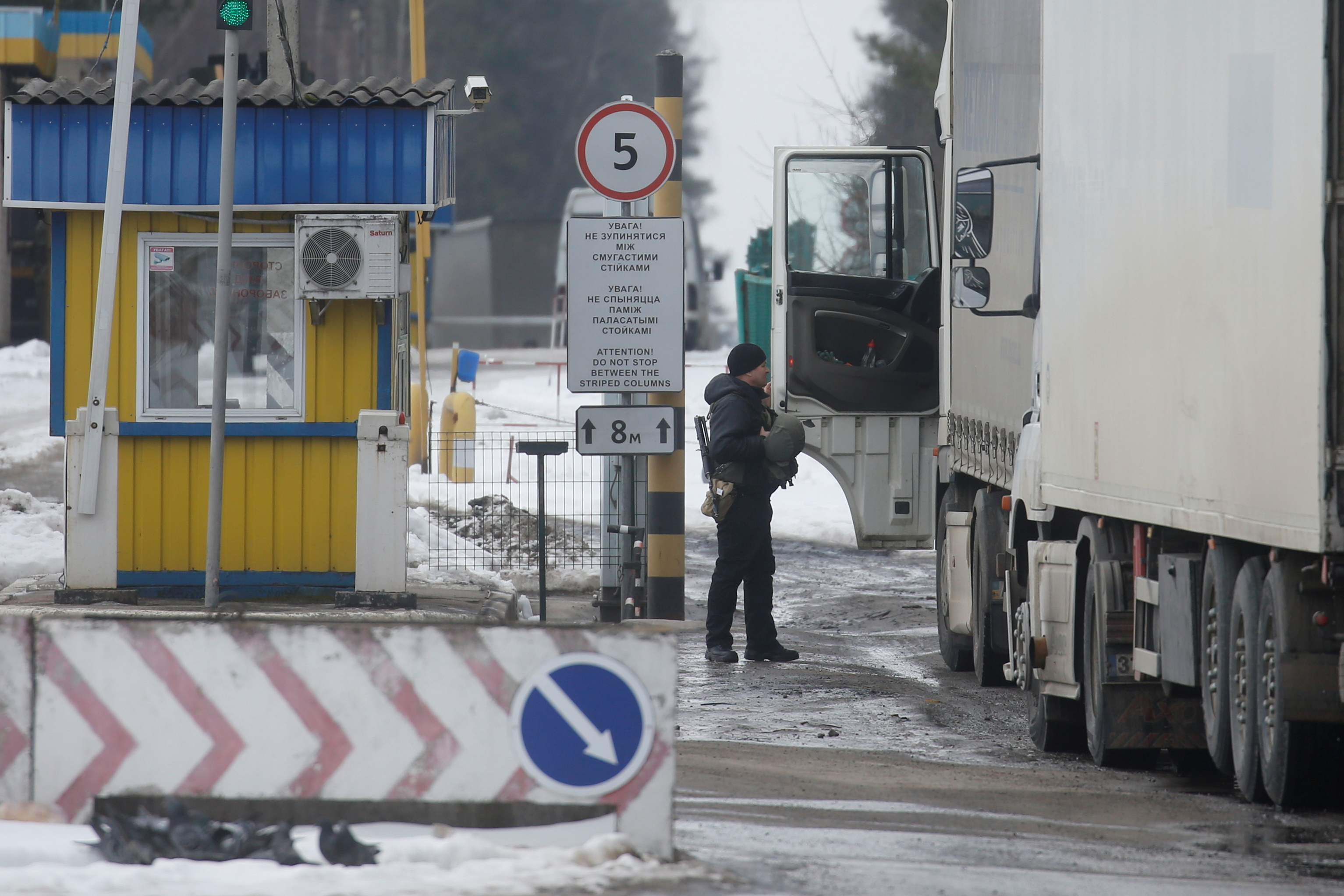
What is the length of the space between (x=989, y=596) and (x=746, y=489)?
171 cm

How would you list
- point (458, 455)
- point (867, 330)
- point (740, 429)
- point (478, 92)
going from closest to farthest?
point (740, 429) → point (867, 330) → point (478, 92) → point (458, 455)

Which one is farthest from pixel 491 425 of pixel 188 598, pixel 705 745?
pixel 705 745

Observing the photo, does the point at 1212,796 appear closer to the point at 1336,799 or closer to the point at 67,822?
the point at 1336,799

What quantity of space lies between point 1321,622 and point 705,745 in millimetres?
2921

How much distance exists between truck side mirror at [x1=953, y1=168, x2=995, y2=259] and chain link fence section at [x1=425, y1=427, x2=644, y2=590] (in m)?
3.49

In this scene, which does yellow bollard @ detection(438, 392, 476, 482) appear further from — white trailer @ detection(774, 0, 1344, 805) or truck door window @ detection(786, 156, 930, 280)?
white trailer @ detection(774, 0, 1344, 805)

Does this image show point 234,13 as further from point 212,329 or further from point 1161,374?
point 1161,374

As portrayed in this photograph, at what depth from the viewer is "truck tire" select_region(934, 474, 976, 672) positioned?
11461 mm

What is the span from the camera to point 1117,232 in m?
7.59

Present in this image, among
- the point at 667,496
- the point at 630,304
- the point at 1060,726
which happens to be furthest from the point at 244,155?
the point at 1060,726

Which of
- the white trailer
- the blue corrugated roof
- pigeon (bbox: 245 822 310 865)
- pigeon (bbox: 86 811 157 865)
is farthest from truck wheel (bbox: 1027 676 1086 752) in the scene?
the blue corrugated roof

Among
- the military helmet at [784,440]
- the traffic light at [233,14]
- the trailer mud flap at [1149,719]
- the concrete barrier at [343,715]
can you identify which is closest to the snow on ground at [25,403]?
the military helmet at [784,440]

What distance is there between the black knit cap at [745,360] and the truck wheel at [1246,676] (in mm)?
5169

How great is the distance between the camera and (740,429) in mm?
11547
